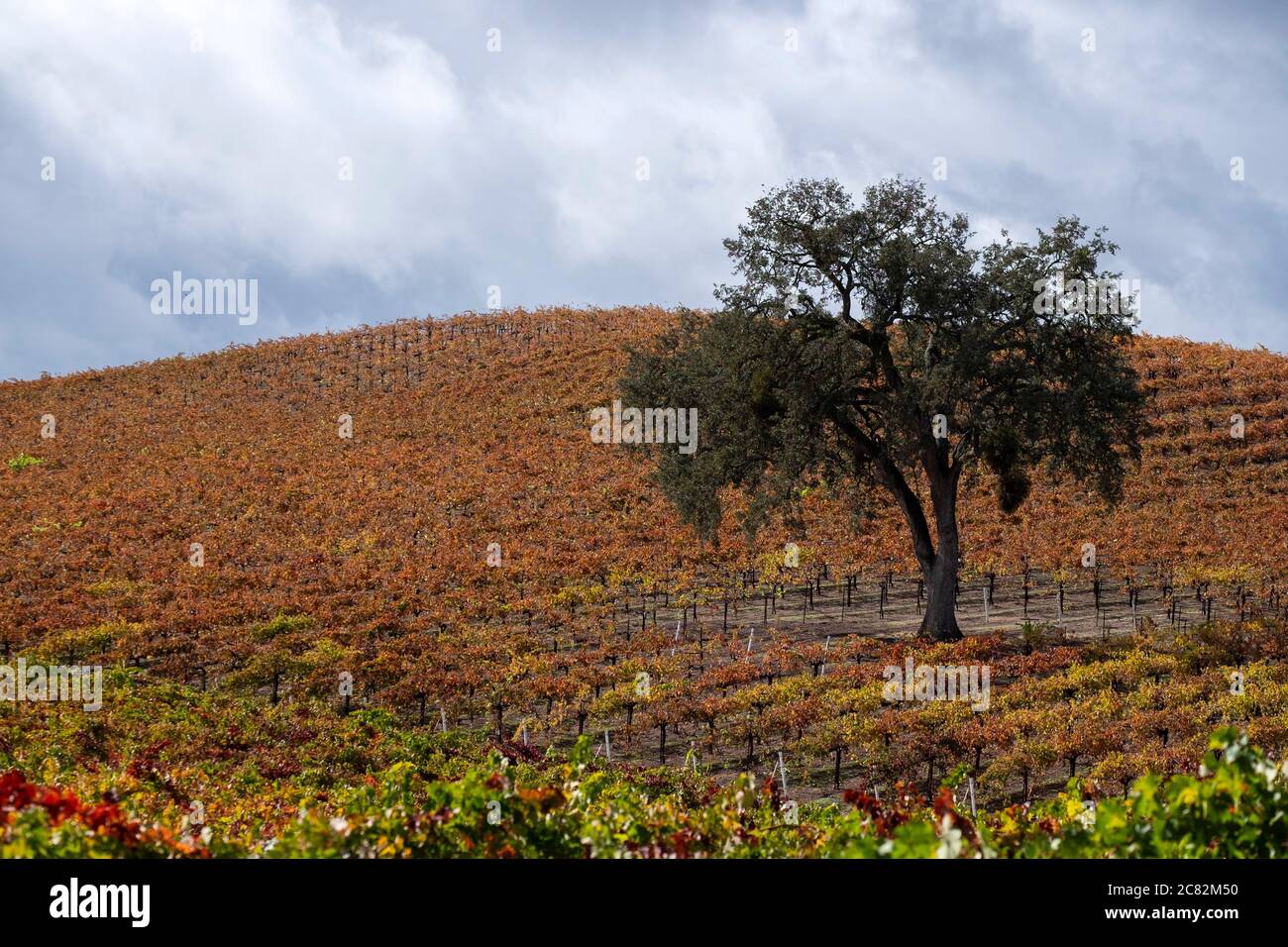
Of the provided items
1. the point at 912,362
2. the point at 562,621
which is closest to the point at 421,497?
the point at 562,621

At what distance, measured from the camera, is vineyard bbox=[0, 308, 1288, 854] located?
1753 cm

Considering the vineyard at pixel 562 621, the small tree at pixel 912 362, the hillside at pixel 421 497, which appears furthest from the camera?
the hillside at pixel 421 497

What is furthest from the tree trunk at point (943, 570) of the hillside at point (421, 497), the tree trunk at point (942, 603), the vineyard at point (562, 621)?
the hillside at point (421, 497)

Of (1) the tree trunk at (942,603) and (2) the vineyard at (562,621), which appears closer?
(2) the vineyard at (562,621)

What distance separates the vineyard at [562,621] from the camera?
57.5 ft

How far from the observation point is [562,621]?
1238 inches

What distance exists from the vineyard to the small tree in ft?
7.45

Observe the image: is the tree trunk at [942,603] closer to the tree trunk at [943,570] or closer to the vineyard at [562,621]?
the tree trunk at [943,570]

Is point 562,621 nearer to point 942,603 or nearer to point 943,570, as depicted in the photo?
point 942,603

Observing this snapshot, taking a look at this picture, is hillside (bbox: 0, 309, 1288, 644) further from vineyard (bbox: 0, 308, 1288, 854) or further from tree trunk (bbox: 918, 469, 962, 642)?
tree trunk (bbox: 918, 469, 962, 642)

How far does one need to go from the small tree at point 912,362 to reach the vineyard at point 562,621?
7.45 feet

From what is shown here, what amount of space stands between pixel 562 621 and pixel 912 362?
1255 centimetres
